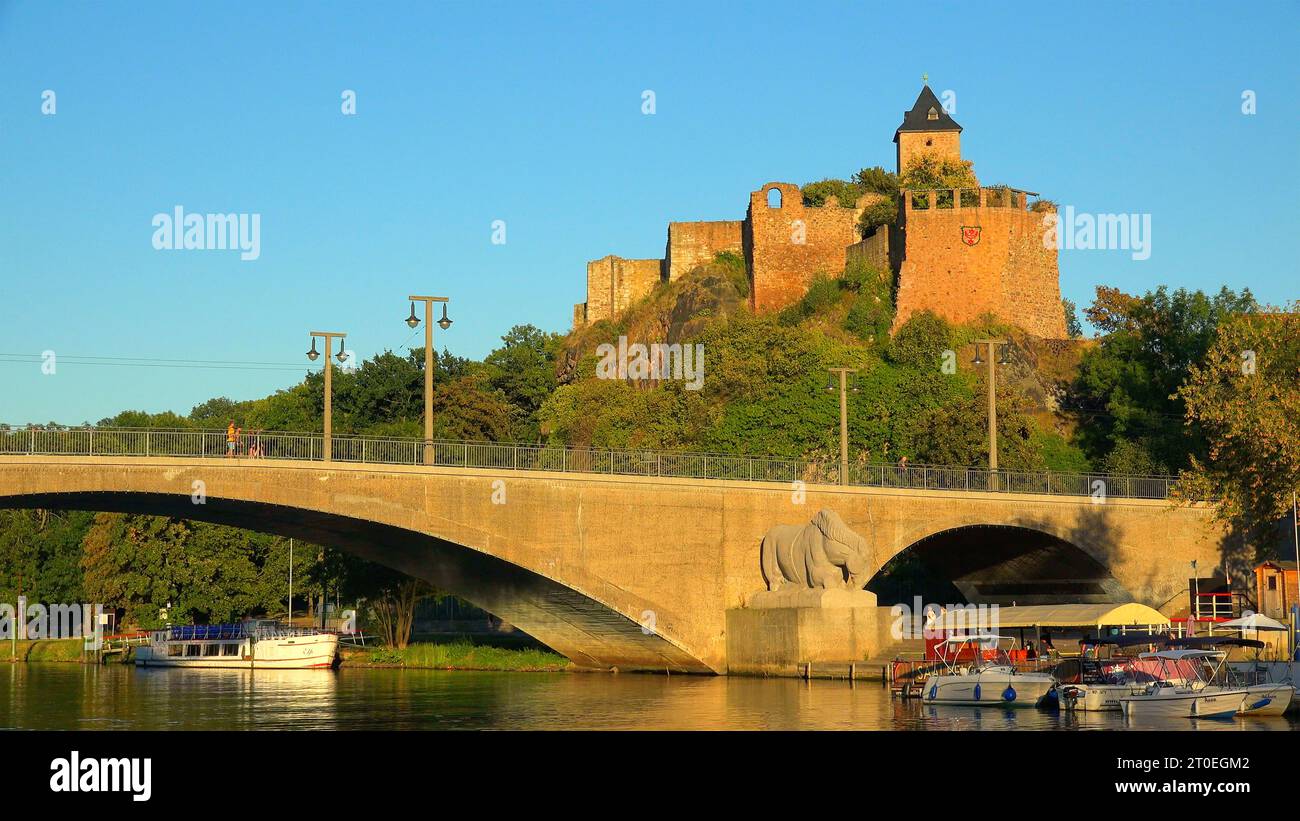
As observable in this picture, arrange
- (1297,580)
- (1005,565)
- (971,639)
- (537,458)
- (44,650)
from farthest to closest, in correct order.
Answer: (44,650), (1005,565), (1297,580), (537,458), (971,639)

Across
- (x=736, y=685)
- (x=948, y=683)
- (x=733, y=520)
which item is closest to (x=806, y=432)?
(x=733, y=520)

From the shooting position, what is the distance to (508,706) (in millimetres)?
39875

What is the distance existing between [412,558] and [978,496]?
1889 centimetres

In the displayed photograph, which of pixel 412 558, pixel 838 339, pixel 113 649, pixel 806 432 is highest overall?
pixel 838 339

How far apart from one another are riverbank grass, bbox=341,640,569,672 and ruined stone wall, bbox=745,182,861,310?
4002 centimetres

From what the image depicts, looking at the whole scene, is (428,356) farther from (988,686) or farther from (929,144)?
(929,144)

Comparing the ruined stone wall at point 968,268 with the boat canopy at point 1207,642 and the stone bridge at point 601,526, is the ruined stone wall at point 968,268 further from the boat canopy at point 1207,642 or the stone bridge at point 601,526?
the boat canopy at point 1207,642

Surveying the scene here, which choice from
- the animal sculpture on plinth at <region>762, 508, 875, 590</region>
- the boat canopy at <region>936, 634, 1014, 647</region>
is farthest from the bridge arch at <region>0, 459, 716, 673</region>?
the boat canopy at <region>936, 634, 1014, 647</region>

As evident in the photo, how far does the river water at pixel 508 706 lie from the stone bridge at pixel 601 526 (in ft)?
7.60

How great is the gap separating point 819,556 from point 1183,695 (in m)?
17.5

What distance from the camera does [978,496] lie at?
56.1 metres

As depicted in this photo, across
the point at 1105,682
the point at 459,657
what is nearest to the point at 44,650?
the point at 459,657

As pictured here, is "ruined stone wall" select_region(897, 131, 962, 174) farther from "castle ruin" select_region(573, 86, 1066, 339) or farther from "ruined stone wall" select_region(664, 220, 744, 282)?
"ruined stone wall" select_region(664, 220, 744, 282)
